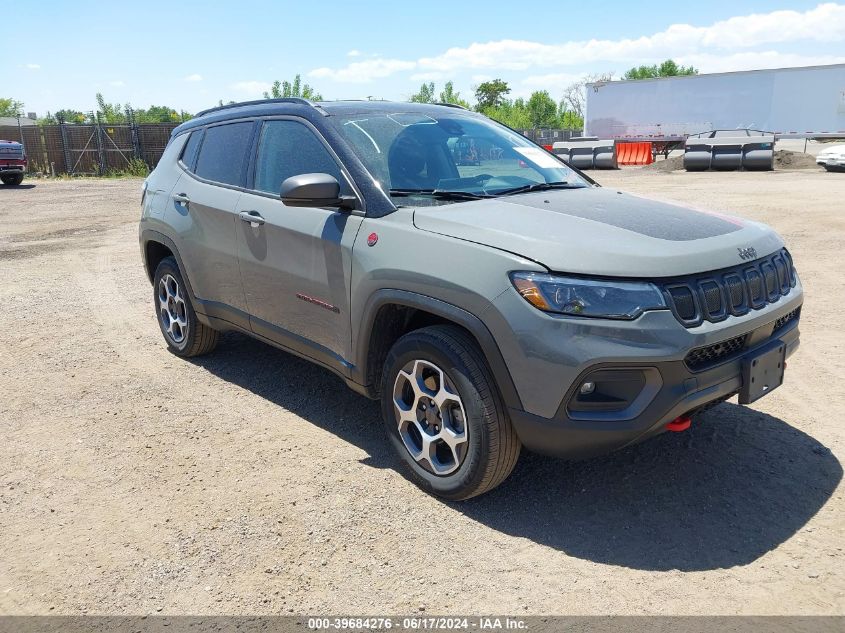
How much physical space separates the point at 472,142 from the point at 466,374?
174cm

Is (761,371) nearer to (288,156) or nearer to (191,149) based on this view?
(288,156)

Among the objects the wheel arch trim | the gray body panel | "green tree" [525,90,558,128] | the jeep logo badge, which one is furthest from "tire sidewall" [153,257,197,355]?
"green tree" [525,90,558,128]

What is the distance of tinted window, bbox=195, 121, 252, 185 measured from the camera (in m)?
4.65

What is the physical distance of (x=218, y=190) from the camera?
4766mm

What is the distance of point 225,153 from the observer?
4.86 meters

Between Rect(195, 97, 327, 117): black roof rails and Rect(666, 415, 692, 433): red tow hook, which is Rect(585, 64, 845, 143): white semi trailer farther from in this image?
Rect(666, 415, 692, 433): red tow hook

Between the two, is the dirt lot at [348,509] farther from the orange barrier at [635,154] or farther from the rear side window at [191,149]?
the orange barrier at [635,154]

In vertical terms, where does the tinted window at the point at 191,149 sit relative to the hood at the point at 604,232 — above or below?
above

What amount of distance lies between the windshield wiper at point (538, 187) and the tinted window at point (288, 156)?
0.86 meters

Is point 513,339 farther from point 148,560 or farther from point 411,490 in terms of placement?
point 148,560

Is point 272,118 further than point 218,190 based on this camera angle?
No

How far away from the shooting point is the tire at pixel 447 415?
3.11m

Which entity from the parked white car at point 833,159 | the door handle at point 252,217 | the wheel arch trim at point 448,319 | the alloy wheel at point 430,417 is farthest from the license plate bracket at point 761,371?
the parked white car at point 833,159

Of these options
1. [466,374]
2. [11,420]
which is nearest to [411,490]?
[466,374]
